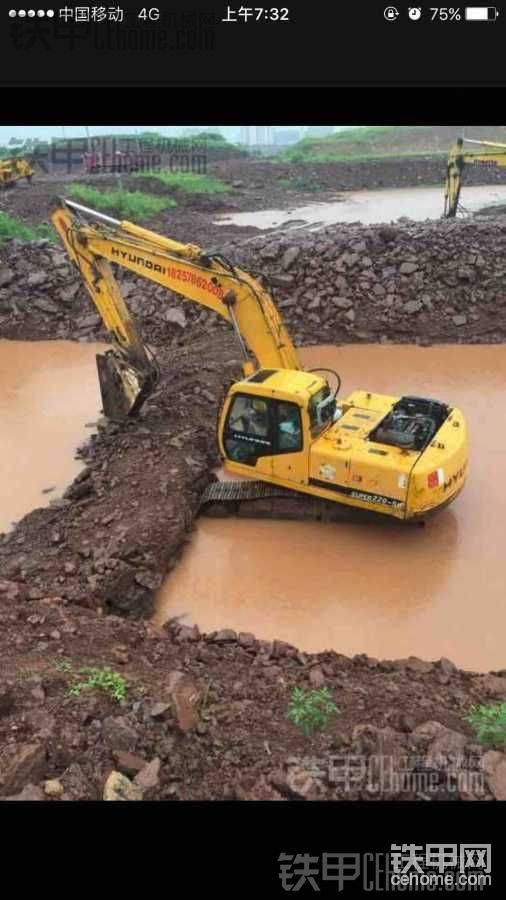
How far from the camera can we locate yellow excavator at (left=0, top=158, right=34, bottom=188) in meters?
24.7

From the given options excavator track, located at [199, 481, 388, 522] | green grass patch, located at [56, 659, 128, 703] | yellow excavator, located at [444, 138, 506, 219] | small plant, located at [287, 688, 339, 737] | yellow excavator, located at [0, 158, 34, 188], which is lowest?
excavator track, located at [199, 481, 388, 522]

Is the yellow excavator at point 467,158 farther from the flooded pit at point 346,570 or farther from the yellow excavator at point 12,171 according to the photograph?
the yellow excavator at point 12,171

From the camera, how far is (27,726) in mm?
4668

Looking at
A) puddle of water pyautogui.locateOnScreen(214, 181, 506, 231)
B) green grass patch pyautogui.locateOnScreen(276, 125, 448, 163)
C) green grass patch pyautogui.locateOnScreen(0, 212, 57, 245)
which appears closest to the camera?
green grass patch pyautogui.locateOnScreen(0, 212, 57, 245)

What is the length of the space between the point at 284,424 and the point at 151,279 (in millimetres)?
2914

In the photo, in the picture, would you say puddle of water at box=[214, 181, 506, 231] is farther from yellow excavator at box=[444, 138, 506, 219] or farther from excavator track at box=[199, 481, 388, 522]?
excavator track at box=[199, 481, 388, 522]

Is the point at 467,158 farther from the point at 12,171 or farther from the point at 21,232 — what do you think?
the point at 12,171

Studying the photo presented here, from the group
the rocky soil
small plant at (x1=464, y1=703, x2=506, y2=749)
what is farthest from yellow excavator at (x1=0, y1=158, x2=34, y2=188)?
small plant at (x1=464, y1=703, x2=506, y2=749)

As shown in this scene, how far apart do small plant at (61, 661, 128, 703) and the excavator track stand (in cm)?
370

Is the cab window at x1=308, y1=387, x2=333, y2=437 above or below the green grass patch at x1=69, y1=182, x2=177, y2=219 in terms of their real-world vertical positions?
below

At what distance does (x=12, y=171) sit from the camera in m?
24.9

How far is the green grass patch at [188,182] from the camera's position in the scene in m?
30.0

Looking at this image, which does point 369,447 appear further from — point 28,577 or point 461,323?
point 461,323

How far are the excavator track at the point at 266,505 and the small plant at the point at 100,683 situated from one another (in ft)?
12.2
